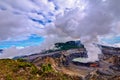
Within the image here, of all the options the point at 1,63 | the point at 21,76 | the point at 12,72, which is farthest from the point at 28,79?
the point at 1,63

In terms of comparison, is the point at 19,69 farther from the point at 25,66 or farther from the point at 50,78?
the point at 50,78

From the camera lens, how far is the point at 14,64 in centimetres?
9856

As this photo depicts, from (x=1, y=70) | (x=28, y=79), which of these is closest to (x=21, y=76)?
(x=28, y=79)

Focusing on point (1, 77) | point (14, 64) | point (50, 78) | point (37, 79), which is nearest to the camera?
point (1, 77)

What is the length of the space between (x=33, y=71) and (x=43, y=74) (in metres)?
4.27

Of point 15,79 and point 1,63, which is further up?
point 1,63

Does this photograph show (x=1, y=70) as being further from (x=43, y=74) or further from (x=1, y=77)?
(x=43, y=74)

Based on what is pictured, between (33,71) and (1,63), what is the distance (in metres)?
17.7

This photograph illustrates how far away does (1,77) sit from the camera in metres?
78.5

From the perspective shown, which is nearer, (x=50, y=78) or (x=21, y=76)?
(x=21, y=76)

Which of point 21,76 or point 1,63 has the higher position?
Result: point 1,63

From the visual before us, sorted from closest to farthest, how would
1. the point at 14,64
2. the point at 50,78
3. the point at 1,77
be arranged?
the point at 1,77
the point at 50,78
the point at 14,64

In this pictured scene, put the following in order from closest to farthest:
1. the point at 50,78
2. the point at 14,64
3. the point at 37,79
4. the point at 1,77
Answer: the point at 1,77
the point at 37,79
the point at 50,78
the point at 14,64

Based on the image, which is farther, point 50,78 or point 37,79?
point 50,78
